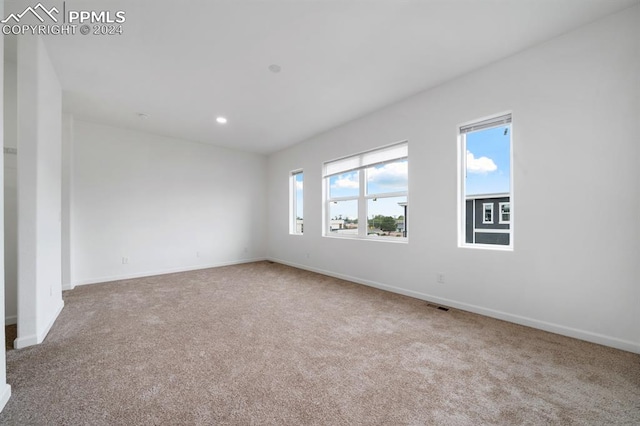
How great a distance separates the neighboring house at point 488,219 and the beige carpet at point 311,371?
88 cm

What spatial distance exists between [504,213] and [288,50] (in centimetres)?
287

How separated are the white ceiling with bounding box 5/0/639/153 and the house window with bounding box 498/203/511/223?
157 centimetres

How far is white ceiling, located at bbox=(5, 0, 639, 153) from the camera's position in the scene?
6.68ft

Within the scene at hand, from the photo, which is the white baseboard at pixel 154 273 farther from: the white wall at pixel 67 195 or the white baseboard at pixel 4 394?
the white baseboard at pixel 4 394

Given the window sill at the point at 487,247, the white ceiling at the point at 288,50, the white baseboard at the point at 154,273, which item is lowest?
the white baseboard at the point at 154,273

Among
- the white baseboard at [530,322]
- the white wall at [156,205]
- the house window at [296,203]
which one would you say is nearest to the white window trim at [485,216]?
the white baseboard at [530,322]

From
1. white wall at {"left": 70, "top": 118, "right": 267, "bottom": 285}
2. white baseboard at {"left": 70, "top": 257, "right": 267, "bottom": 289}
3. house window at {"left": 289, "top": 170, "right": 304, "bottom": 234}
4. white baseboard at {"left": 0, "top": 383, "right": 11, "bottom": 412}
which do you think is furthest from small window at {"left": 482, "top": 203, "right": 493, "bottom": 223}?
white baseboard at {"left": 70, "top": 257, "right": 267, "bottom": 289}

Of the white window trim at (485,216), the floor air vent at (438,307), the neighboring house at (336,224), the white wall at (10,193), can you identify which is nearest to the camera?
the white wall at (10,193)

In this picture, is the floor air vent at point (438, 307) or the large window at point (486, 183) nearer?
the large window at point (486, 183)

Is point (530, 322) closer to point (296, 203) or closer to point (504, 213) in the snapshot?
point (504, 213)

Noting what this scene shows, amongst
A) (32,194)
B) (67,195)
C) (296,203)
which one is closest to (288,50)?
(32,194)

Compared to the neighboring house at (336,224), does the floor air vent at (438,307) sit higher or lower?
lower

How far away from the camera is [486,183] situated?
9.49 ft

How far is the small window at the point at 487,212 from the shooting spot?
2871 mm
